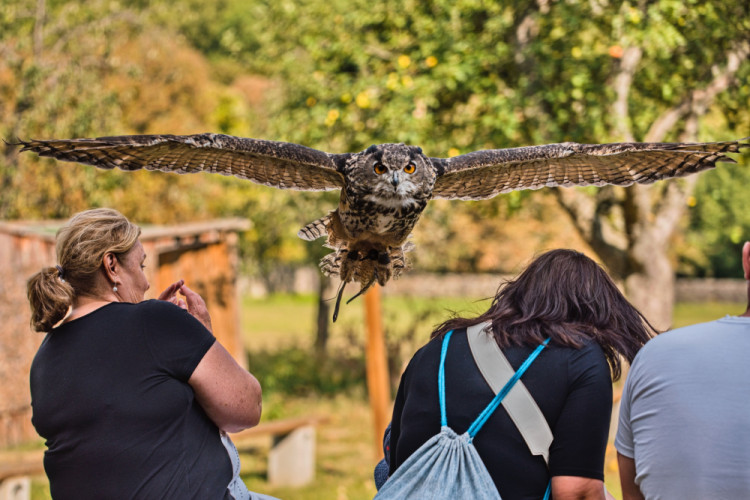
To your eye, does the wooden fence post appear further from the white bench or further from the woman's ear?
the woman's ear

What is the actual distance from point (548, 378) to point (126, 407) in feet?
3.95

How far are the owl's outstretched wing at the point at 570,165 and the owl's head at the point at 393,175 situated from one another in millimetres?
199

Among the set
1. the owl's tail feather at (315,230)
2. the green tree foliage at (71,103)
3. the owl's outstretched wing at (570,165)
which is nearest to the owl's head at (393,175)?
the owl's outstretched wing at (570,165)

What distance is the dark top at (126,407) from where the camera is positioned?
2.18 metres

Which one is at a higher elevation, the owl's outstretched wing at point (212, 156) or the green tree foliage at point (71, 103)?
the green tree foliage at point (71, 103)

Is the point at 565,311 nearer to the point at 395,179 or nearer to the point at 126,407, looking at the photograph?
the point at 126,407

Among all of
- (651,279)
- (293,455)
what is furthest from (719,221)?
(293,455)

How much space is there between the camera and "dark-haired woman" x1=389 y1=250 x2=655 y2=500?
1954mm

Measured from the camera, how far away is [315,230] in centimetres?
413

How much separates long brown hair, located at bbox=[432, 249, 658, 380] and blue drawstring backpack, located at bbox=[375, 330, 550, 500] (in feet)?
0.25

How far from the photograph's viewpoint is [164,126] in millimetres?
14266

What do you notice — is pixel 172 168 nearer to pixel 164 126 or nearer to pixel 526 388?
pixel 526 388

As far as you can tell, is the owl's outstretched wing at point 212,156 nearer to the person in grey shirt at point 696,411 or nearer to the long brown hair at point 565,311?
the long brown hair at point 565,311

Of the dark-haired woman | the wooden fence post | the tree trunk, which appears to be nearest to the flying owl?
the dark-haired woman
